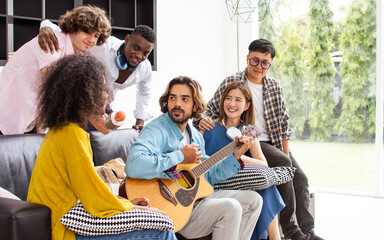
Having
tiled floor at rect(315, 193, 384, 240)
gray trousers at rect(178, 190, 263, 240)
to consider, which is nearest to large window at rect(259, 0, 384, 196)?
tiled floor at rect(315, 193, 384, 240)

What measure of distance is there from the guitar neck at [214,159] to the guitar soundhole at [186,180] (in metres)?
0.03

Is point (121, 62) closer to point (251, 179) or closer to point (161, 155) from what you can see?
point (161, 155)

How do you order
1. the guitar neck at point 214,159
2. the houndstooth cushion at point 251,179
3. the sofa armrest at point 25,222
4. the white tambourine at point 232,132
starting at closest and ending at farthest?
the sofa armrest at point 25,222 → the guitar neck at point 214,159 → the houndstooth cushion at point 251,179 → the white tambourine at point 232,132

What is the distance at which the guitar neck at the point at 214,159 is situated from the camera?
88.1 inches

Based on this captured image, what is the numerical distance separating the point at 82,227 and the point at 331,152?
411cm

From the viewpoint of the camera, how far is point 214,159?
2.30 meters

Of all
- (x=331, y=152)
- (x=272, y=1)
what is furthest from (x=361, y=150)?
(x=272, y=1)

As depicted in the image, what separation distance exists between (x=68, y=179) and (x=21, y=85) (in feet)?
3.53

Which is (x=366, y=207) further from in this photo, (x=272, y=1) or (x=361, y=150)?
(x=272, y=1)

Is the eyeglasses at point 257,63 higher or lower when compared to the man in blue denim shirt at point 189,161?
higher

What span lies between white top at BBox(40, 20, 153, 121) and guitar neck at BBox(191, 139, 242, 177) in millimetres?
730

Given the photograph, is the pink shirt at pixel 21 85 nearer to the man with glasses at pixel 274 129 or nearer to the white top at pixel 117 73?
the white top at pixel 117 73

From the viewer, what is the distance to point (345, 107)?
4.92m

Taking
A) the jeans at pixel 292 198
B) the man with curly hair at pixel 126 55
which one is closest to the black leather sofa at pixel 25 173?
the man with curly hair at pixel 126 55
